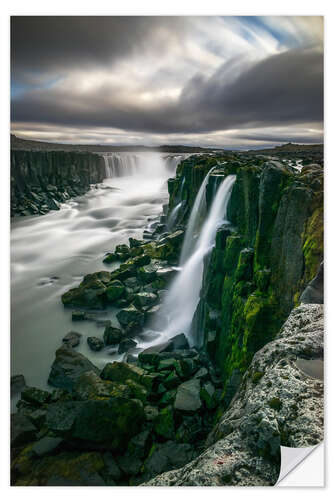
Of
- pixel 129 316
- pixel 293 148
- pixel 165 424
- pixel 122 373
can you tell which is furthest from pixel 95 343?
pixel 293 148

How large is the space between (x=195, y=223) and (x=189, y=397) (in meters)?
9.39

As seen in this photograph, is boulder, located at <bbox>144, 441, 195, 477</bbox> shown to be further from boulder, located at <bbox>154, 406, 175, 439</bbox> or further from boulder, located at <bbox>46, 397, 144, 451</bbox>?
boulder, located at <bbox>46, 397, 144, 451</bbox>

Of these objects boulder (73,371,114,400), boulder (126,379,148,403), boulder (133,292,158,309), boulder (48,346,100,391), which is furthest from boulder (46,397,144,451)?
boulder (133,292,158,309)

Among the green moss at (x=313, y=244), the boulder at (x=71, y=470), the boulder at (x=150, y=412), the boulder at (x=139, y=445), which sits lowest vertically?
the boulder at (x=139, y=445)

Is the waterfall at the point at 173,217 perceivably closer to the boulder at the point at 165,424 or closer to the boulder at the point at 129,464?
the boulder at the point at 165,424

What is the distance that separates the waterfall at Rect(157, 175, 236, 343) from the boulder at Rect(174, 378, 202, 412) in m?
3.05

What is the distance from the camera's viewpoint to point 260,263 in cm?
582

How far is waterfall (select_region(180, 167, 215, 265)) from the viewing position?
1390 centimetres

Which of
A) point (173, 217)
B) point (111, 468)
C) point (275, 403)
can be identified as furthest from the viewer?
point (173, 217)

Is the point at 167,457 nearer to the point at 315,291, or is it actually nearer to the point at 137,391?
the point at 137,391

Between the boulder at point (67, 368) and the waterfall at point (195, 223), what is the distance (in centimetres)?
721

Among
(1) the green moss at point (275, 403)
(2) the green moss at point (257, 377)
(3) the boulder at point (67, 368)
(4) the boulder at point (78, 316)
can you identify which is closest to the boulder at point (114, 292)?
(4) the boulder at point (78, 316)

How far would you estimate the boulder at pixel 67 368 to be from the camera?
7191 millimetres
